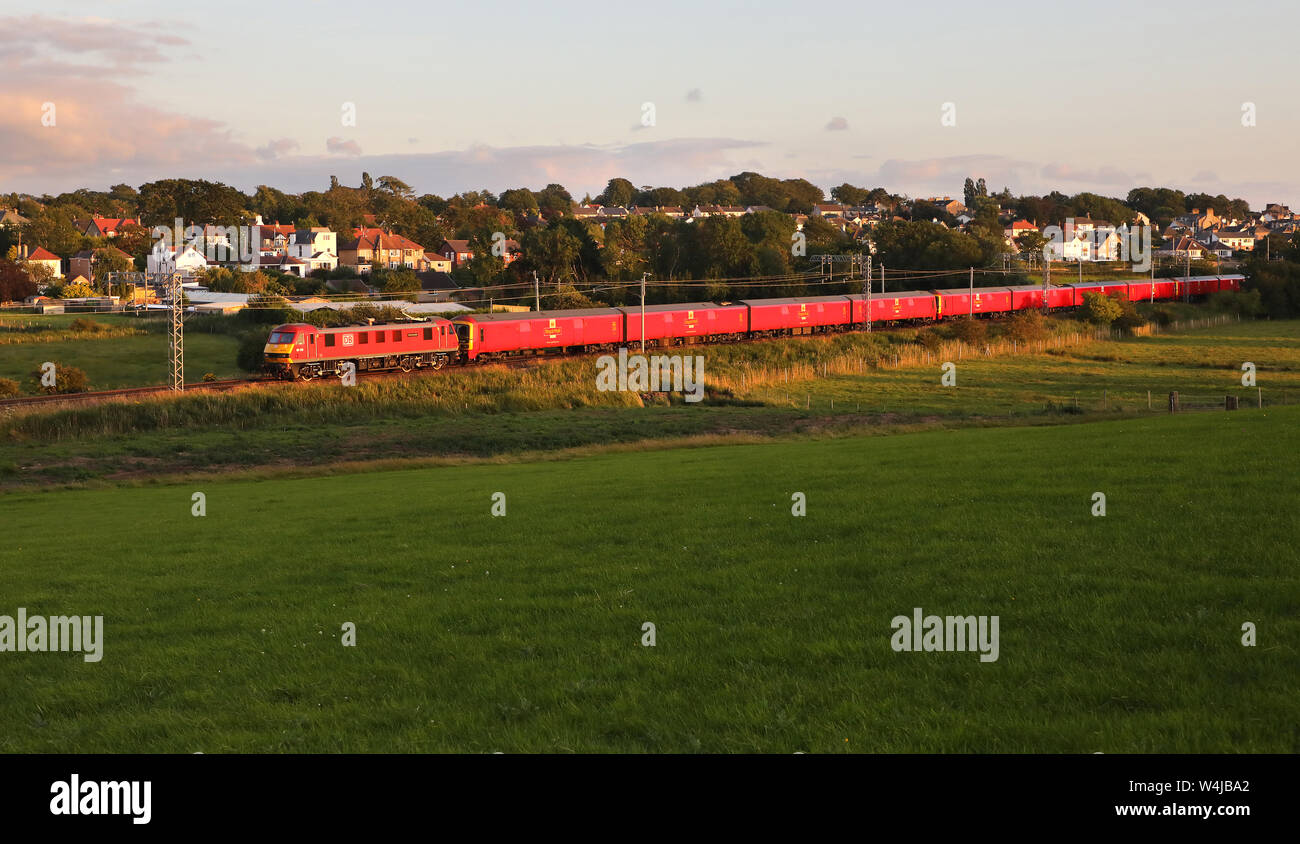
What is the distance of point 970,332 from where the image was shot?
74.6 m

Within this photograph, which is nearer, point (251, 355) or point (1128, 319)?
point (251, 355)

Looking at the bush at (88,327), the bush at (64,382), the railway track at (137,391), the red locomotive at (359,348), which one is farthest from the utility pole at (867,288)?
the bush at (88,327)

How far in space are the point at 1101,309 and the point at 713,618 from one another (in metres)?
81.4

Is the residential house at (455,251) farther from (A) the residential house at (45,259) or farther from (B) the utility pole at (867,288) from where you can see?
(B) the utility pole at (867,288)

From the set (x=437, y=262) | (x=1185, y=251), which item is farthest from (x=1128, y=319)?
(x=437, y=262)

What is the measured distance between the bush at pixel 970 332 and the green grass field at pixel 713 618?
2191 inches

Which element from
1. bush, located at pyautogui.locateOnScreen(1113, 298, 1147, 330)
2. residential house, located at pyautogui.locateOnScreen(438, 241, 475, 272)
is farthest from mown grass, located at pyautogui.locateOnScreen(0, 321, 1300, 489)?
residential house, located at pyautogui.locateOnScreen(438, 241, 475, 272)

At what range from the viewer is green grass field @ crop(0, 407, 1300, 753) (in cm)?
760

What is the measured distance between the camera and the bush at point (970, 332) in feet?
244

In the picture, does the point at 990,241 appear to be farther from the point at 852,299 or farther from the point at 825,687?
the point at 825,687

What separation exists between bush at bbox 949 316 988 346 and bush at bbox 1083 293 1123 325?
13272 millimetres

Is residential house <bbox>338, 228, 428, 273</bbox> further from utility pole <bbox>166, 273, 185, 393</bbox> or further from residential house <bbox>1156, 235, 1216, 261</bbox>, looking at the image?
utility pole <bbox>166, 273, 185, 393</bbox>

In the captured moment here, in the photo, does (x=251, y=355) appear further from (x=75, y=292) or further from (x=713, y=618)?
(x=75, y=292)

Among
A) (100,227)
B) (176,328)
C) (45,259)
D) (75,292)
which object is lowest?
(176,328)
